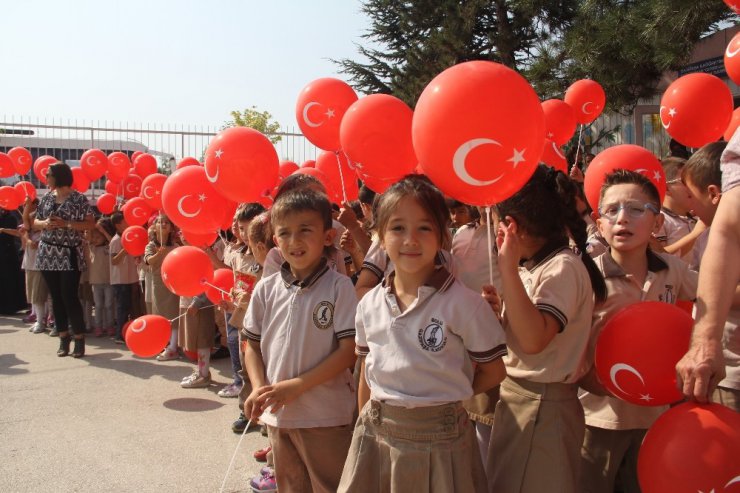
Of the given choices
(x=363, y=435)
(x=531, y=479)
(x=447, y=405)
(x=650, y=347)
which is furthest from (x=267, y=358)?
(x=650, y=347)

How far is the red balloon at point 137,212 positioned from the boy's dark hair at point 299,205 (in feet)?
15.1

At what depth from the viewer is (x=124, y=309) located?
25.0 feet

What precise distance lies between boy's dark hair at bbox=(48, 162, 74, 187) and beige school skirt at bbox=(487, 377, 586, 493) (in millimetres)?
5853

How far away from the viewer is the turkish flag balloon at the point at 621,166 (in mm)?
3340

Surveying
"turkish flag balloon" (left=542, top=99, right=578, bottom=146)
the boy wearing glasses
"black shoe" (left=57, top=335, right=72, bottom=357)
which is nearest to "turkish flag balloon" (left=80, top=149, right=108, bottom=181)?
"black shoe" (left=57, top=335, right=72, bottom=357)

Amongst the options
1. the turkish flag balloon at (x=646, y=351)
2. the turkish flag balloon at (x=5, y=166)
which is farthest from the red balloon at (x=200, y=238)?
the turkish flag balloon at (x=5, y=166)

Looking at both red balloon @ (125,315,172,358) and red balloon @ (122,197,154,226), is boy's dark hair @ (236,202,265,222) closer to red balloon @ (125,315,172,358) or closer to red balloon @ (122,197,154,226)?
red balloon @ (125,315,172,358)

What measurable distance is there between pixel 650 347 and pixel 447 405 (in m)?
0.64

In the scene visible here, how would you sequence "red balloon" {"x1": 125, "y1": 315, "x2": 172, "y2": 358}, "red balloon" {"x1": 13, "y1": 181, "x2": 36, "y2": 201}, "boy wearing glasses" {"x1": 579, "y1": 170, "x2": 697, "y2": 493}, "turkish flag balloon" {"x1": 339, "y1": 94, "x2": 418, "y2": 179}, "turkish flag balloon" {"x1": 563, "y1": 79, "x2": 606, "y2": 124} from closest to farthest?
"boy wearing glasses" {"x1": 579, "y1": 170, "x2": 697, "y2": 493} → "turkish flag balloon" {"x1": 339, "y1": 94, "x2": 418, "y2": 179} → "red balloon" {"x1": 125, "y1": 315, "x2": 172, "y2": 358} → "turkish flag balloon" {"x1": 563, "y1": 79, "x2": 606, "y2": 124} → "red balloon" {"x1": 13, "y1": 181, "x2": 36, "y2": 201}

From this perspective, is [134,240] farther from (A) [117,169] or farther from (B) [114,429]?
(A) [117,169]

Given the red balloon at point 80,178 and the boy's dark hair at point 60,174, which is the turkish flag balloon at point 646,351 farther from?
the red balloon at point 80,178

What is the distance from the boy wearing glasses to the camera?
2.31m

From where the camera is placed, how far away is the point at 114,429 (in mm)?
4402

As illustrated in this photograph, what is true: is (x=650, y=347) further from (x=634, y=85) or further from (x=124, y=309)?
(x=634, y=85)
